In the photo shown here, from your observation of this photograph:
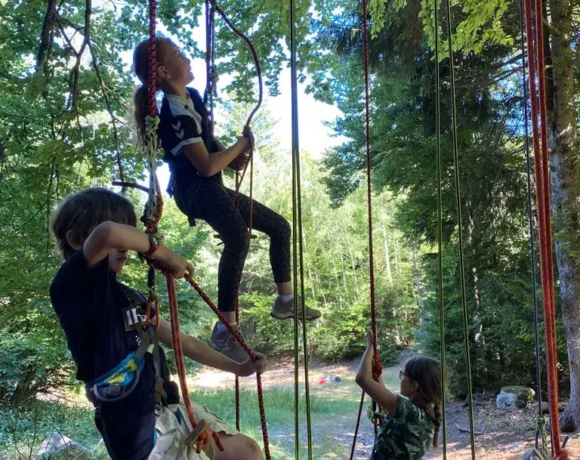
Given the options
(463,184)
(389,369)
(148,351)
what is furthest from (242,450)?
(389,369)

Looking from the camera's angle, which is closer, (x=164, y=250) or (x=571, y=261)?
(x=164, y=250)

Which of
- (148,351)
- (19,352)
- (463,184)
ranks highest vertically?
(463,184)

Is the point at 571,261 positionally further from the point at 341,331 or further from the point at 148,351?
the point at 341,331

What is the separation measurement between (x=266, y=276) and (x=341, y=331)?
2.25 m

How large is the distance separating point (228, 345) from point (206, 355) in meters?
0.23

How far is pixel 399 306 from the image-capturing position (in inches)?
487

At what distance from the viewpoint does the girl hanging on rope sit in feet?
4.36

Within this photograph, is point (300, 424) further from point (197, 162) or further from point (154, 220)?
point (154, 220)

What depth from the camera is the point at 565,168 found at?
4.54 metres

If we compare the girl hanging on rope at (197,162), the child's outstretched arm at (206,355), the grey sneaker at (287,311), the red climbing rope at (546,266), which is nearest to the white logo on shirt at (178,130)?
the girl hanging on rope at (197,162)

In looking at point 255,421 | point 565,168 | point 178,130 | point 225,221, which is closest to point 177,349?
point 225,221

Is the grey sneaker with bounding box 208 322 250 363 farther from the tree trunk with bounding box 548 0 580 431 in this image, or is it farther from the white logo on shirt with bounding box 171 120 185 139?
the tree trunk with bounding box 548 0 580 431

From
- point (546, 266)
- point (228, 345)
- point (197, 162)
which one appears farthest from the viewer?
point (228, 345)

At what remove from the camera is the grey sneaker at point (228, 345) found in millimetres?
1398
